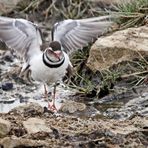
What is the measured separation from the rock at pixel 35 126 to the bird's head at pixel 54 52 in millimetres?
1612

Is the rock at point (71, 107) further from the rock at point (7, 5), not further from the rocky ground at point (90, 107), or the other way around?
the rock at point (7, 5)

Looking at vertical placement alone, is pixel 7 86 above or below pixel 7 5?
below

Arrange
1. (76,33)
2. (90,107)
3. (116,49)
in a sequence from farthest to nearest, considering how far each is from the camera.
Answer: (116,49), (76,33), (90,107)

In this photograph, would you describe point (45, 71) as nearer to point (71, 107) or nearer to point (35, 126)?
point (71, 107)

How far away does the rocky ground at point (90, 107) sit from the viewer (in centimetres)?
639

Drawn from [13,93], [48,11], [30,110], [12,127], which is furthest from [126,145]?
[48,11]

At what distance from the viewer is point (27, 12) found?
12.0 meters

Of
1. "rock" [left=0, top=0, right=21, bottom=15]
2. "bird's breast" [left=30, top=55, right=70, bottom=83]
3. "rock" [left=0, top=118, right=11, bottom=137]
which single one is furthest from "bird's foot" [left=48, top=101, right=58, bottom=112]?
"rock" [left=0, top=0, right=21, bottom=15]

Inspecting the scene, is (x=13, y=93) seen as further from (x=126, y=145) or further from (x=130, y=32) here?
(x=126, y=145)

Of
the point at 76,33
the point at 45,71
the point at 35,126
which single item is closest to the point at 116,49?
the point at 76,33

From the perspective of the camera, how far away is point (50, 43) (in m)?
8.31

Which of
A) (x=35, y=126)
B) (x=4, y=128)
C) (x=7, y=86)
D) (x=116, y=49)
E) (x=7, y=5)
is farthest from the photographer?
(x=7, y=5)

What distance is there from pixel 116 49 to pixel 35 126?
2.92 meters

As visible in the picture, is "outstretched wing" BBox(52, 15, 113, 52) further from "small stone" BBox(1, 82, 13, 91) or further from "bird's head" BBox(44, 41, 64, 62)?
"small stone" BBox(1, 82, 13, 91)
